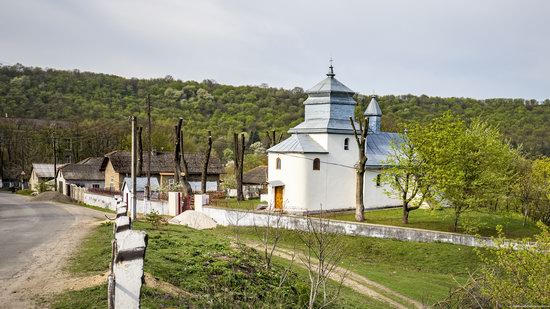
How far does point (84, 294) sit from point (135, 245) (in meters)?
6.00

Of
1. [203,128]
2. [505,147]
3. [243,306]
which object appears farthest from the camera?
[203,128]

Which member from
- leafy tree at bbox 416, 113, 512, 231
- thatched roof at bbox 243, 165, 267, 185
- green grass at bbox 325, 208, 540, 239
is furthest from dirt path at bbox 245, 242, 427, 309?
thatched roof at bbox 243, 165, 267, 185

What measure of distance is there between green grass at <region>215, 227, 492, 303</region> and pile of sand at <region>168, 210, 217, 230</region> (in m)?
3.47

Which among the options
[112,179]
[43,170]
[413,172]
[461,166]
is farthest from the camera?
[43,170]

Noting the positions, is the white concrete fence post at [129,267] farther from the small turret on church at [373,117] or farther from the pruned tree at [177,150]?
the small turret on church at [373,117]

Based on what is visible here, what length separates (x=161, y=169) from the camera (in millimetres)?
50938

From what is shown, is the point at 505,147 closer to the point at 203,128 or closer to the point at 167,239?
the point at 167,239

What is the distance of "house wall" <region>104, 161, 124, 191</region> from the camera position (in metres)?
49.7

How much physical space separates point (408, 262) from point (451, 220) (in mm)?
8234

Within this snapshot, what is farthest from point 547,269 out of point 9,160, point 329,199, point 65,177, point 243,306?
point 9,160

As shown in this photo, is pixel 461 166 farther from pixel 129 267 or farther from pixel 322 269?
pixel 129 267

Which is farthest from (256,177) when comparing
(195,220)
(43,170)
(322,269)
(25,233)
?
(322,269)

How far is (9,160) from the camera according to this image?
75.8 metres

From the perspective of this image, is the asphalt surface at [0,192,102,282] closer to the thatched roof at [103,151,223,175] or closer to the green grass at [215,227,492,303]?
the green grass at [215,227,492,303]
